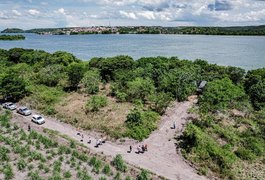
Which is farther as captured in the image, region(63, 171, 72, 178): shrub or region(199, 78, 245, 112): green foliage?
region(199, 78, 245, 112): green foliage

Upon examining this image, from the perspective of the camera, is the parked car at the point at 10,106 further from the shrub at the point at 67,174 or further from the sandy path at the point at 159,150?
the shrub at the point at 67,174

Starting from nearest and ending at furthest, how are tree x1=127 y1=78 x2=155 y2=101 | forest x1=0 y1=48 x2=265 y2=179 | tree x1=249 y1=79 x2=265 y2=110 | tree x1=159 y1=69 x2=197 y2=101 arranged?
forest x1=0 y1=48 x2=265 y2=179
tree x1=249 y1=79 x2=265 y2=110
tree x1=127 y1=78 x2=155 y2=101
tree x1=159 y1=69 x2=197 y2=101

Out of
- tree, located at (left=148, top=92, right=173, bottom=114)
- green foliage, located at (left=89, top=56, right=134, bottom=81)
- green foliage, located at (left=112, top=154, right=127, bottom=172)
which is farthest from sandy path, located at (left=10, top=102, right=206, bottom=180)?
green foliage, located at (left=89, top=56, right=134, bottom=81)

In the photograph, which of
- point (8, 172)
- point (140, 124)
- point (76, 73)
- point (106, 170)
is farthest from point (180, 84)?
point (8, 172)

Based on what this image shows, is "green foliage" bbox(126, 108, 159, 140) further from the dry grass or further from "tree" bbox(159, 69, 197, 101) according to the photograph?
"tree" bbox(159, 69, 197, 101)

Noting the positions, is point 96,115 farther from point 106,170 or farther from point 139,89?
point 106,170

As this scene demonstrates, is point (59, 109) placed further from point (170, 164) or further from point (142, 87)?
point (170, 164)

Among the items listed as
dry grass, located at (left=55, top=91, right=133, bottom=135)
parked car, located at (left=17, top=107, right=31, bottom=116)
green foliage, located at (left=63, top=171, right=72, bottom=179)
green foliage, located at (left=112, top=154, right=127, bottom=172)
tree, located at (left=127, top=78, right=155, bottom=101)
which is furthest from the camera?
tree, located at (left=127, top=78, right=155, bottom=101)

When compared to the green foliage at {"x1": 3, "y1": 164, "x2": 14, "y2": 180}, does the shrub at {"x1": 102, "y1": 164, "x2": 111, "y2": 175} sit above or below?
below
